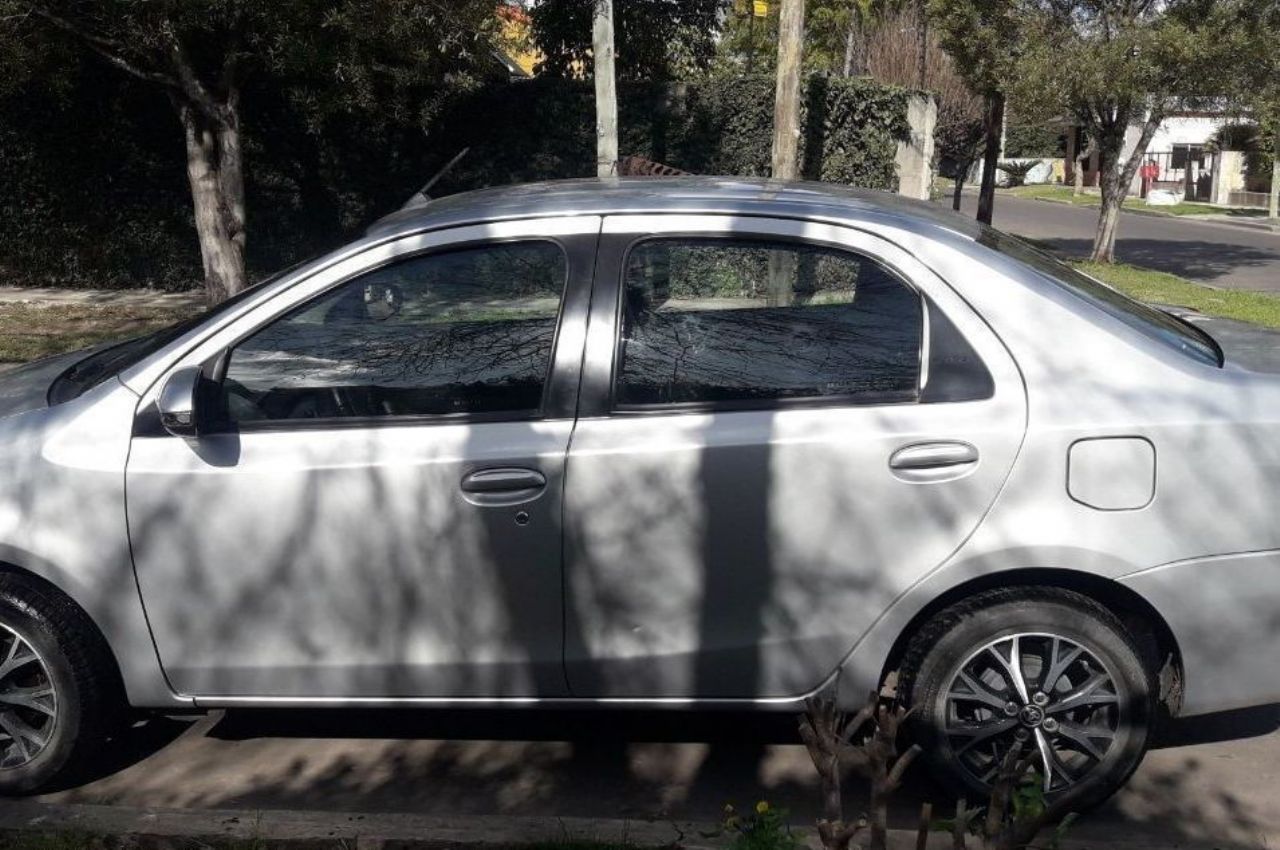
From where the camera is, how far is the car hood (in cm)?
406

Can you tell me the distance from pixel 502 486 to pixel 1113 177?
19629mm

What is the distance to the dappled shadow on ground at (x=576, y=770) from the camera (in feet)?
12.7

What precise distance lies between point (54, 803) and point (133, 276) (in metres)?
12.3

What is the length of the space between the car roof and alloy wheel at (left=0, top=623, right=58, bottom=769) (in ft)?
5.24

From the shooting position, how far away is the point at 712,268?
379 cm

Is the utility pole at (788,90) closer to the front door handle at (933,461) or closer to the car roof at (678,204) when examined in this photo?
the car roof at (678,204)

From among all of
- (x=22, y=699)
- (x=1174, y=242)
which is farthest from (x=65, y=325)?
(x=1174, y=242)

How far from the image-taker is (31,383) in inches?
172

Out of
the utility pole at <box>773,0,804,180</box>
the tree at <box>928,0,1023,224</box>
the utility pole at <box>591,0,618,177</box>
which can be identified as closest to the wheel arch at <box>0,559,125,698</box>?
the utility pole at <box>591,0,618,177</box>

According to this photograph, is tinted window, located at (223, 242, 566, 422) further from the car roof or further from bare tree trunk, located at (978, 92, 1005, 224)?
bare tree trunk, located at (978, 92, 1005, 224)

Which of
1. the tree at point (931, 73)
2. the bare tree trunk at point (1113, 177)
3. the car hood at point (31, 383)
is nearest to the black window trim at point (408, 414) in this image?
the car hood at point (31, 383)

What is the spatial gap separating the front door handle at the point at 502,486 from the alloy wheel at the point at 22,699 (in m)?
1.37

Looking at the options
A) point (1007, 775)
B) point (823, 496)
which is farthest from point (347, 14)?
point (1007, 775)

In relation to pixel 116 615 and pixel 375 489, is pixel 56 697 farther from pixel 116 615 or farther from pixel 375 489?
pixel 375 489
